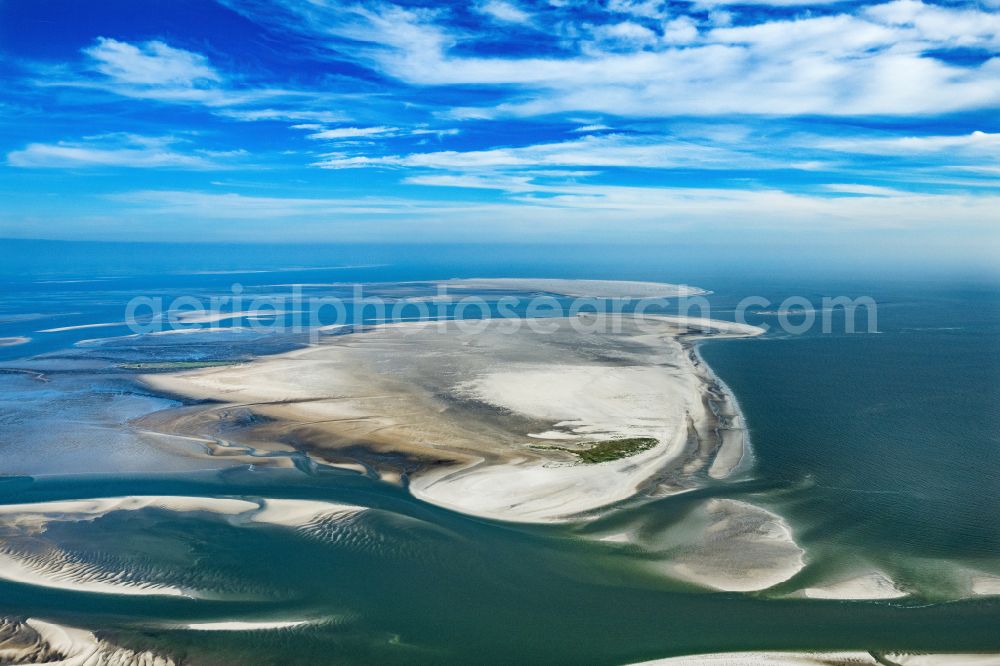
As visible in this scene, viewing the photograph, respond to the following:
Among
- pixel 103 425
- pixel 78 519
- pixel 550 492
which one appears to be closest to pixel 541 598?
pixel 550 492

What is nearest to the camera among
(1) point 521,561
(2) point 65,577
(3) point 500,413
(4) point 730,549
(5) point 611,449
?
(2) point 65,577

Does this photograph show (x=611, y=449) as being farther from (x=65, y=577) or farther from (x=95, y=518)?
(x=65, y=577)

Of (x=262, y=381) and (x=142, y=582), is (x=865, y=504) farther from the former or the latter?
(x=262, y=381)

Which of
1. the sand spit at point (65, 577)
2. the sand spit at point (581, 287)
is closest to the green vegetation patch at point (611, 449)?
the sand spit at point (65, 577)

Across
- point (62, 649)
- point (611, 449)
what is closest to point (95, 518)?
point (62, 649)

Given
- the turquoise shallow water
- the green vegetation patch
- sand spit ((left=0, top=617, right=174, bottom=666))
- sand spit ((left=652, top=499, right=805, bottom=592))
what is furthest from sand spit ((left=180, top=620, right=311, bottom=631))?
the green vegetation patch
